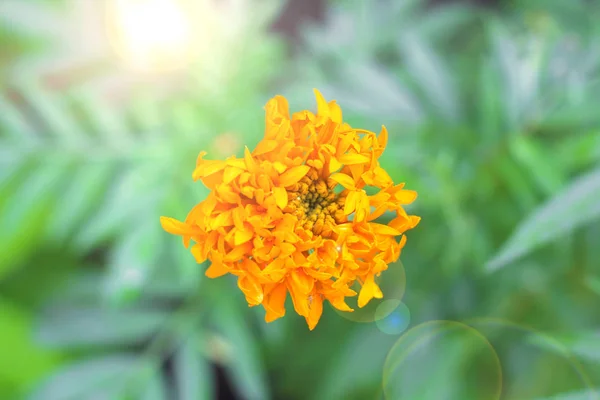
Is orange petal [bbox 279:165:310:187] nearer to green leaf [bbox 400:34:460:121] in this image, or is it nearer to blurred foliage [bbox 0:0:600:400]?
blurred foliage [bbox 0:0:600:400]

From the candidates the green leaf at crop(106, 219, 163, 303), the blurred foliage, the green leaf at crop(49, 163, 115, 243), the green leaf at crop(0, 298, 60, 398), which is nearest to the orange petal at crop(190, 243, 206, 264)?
the blurred foliage

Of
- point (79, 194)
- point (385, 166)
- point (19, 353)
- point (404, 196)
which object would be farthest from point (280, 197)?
point (19, 353)

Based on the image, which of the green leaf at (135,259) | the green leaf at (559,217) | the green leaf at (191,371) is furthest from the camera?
the green leaf at (191,371)

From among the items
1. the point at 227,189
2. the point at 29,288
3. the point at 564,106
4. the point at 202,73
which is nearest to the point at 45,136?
the point at 202,73

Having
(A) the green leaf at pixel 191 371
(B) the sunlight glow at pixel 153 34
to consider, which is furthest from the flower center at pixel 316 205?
(B) the sunlight glow at pixel 153 34

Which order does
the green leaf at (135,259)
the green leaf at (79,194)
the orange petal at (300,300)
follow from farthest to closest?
the green leaf at (79,194), the green leaf at (135,259), the orange petal at (300,300)

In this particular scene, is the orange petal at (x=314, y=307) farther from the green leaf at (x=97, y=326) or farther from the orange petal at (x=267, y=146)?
the green leaf at (x=97, y=326)
